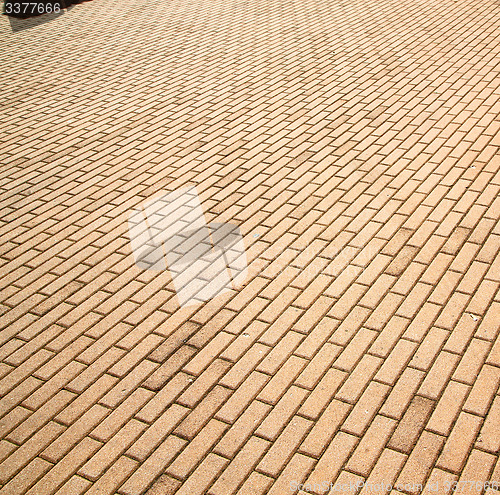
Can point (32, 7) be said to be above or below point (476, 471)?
above

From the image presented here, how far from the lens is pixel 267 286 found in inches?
150

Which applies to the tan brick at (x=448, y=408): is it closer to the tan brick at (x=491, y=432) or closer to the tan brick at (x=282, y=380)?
the tan brick at (x=491, y=432)

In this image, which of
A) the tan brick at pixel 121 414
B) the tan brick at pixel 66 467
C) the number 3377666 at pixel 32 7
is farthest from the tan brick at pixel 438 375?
the number 3377666 at pixel 32 7

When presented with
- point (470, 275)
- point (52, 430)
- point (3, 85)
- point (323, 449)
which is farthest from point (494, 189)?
point (3, 85)

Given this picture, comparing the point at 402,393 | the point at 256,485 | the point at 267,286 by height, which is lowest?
the point at 256,485

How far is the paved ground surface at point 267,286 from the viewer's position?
2.83 metres

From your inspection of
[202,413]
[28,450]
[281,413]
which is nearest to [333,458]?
[281,413]

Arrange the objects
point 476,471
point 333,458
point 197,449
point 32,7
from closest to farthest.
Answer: point 476,471 → point 333,458 → point 197,449 → point 32,7

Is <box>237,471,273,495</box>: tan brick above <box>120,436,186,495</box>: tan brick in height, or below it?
below

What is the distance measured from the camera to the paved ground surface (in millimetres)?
2830

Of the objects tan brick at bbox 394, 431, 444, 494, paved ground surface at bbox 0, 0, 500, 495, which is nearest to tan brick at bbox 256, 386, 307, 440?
paved ground surface at bbox 0, 0, 500, 495

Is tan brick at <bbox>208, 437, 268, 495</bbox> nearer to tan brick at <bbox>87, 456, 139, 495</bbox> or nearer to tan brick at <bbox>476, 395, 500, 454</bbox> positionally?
tan brick at <bbox>87, 456, 139, 495</bbox>

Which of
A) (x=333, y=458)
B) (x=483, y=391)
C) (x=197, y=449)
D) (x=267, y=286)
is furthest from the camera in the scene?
(x=267, y=286)

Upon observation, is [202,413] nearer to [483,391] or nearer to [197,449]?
[197,449]
